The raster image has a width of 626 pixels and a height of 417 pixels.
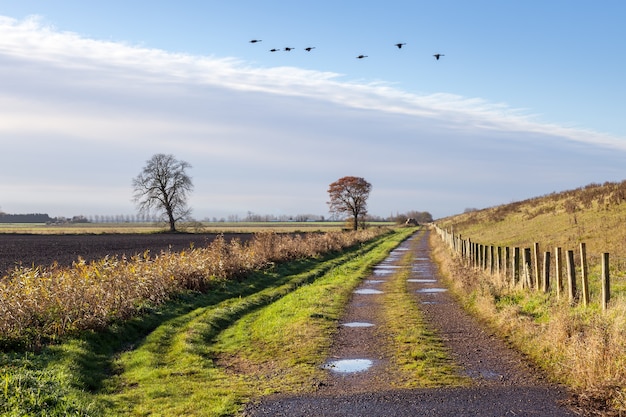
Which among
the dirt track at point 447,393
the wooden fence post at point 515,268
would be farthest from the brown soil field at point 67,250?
the dirt track at point 447,393

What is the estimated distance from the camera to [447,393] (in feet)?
30.9

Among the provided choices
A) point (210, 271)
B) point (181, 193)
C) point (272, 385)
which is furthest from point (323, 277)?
point (181, 193)

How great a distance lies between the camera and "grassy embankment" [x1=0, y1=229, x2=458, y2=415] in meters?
9.40

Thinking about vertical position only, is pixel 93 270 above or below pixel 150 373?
above

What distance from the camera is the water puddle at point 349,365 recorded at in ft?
36.7

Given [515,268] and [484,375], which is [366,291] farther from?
[484,375]

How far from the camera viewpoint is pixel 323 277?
29453 millimetres

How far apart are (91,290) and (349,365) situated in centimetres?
825

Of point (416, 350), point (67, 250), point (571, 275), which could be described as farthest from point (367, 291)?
point (67, 250)

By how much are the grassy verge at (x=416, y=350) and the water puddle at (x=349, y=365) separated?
2.06 ft

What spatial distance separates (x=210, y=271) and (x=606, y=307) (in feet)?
52.5

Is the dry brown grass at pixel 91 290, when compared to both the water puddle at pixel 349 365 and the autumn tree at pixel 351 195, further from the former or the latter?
the autumn tree at pixel 351 195

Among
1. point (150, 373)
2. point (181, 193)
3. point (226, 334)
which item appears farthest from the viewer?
point (181, 193)

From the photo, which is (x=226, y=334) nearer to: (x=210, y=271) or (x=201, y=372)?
(x=201, y=372)
